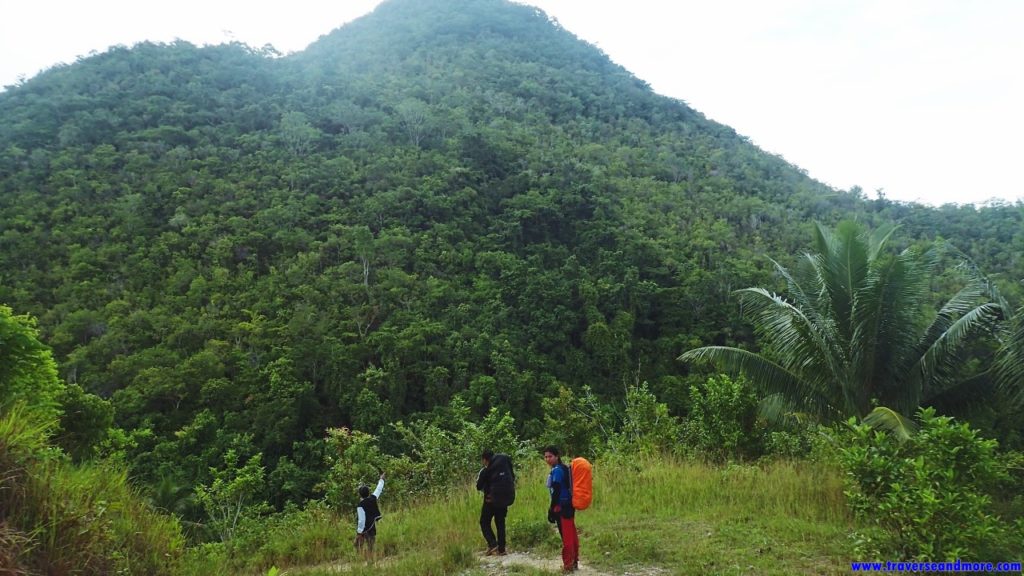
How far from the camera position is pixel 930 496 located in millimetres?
4102

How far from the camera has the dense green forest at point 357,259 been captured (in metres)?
24.7

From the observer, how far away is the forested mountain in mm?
27000

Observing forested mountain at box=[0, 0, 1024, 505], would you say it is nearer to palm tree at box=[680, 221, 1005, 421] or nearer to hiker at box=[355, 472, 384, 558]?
palm tree at box=[680, 221, 1005, 421]

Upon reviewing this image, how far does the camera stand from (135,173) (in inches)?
1690

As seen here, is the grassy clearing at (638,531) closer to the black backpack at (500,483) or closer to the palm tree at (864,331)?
the black backpack at (500,483)

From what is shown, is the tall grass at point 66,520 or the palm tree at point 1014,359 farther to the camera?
the palm tree at point 1014,359

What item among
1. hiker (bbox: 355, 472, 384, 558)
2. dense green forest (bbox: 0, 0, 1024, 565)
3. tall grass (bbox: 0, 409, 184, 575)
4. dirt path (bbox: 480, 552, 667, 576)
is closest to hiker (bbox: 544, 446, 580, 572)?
dirt path (bbox: 480, 552, 667, 576)

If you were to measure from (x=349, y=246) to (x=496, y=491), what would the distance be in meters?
35.3

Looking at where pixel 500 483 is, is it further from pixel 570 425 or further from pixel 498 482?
pixel 570 425

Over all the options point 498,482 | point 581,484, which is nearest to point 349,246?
point 498,482

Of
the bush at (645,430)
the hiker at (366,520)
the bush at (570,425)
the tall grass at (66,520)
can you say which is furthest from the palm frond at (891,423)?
the bush at (570,425)

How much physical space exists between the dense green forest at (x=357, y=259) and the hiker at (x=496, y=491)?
4.83m

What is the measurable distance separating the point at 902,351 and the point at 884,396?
841 mm

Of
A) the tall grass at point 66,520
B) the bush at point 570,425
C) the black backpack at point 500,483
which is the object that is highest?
the tall grass at point 66,520
